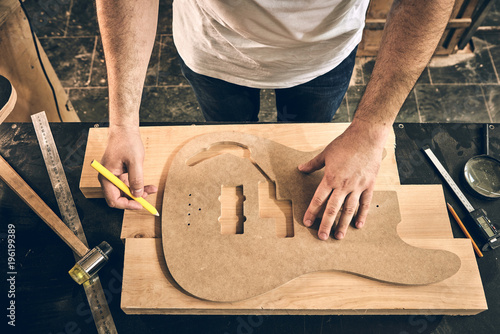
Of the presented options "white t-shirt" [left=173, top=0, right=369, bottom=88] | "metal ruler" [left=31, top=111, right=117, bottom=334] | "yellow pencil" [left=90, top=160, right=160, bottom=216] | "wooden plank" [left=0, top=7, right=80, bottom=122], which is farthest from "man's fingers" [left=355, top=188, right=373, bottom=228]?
"wooden plank" [left=0, top=7, right=80, bottom=122]

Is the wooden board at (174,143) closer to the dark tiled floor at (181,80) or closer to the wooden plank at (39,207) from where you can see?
the wooden plank at (39,207)

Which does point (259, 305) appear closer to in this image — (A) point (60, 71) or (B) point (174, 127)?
(B) point (174, 127)

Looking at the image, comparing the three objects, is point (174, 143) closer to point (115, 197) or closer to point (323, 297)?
point (115, 197)

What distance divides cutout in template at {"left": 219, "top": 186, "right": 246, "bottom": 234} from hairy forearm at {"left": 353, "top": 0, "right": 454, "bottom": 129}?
563 mm

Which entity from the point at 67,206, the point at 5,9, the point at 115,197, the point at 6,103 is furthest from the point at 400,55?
the point at 5,9

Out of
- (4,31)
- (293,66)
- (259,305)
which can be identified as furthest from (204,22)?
(4,31)

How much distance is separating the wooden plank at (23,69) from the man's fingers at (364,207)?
2.13 meters

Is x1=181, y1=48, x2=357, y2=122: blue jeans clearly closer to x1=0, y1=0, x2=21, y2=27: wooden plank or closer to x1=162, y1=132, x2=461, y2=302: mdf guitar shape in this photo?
x1=162, y1=132, x2=461, y2=302: mdf guitar shape

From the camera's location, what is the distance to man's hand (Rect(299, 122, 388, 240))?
4.04ft

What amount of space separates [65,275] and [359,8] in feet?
5.40

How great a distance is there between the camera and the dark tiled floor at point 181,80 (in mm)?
3217

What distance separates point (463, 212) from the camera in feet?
4.83

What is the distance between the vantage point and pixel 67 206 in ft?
4.94

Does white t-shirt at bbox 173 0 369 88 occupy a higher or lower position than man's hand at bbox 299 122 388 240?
higher
